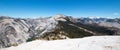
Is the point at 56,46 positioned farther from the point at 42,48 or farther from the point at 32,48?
the point at 32,48

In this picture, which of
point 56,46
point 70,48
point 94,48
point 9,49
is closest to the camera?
point 94,48

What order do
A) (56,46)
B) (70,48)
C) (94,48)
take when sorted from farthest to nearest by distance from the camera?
(56,46)
(70,48)
(94,48)

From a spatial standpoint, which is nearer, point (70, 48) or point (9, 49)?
point (70, 48)

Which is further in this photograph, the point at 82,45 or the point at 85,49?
the point at 82,45

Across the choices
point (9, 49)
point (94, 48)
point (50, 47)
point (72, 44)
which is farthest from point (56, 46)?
point (9, 49)

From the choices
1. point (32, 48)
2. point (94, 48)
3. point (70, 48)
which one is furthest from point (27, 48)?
point (94, 48)

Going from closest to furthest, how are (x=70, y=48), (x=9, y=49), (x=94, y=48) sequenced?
1. (x=94, y=48)
2. (x=70, y=48)
3. (x=9, y=49)

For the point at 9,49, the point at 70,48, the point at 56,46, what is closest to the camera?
the point at 70,48

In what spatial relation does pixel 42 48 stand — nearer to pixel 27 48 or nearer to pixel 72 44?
pixel 27 48
